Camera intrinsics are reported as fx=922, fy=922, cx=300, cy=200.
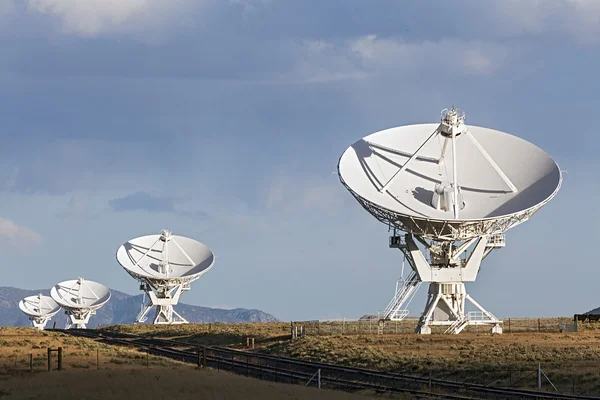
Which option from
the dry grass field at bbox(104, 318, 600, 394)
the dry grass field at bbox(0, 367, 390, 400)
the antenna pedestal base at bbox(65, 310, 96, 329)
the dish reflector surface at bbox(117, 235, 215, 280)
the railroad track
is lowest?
the dry grass field at bbox(0, 367, 390, 400)

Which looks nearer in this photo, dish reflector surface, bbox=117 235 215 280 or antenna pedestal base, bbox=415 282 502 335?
antenna pedestal base, bbox=415 282 502 335

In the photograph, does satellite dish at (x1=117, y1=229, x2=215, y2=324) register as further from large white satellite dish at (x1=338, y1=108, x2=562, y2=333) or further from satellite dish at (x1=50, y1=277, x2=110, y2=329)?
large white satellite dish at (x1=338, y1=108, x2=562, y2=333)

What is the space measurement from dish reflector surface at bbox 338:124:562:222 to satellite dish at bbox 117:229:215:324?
1481 inches

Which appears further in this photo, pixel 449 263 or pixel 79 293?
pixel 79 293

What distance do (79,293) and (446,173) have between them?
76464mm

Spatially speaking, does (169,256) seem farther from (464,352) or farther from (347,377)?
(347,377)

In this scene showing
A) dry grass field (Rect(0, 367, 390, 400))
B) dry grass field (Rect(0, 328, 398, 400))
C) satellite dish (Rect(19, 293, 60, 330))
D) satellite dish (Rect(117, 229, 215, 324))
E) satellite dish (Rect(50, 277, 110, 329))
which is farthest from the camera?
satellite dish (Rect(19, 293, 60, 330))

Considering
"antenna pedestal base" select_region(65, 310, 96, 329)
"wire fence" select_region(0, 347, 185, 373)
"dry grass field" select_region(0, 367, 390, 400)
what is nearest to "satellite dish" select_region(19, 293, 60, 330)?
"antenna pedestal base" select_region(65, 310, 96, 329)

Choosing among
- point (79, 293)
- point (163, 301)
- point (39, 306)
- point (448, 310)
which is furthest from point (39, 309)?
point (448, 310)

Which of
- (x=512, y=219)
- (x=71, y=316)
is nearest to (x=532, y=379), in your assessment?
(x=512, y=219)

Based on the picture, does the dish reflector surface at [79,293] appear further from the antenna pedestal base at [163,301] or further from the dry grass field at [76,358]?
the dry grass field at [76,358]

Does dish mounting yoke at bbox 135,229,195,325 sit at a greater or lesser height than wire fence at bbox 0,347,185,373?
greater

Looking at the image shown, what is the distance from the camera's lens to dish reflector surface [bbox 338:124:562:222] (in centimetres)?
5526

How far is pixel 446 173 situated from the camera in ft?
196
